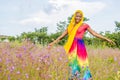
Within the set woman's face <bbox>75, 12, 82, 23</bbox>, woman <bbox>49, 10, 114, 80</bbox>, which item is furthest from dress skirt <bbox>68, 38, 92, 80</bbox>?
woman's face <bbox>75, 12, 82, 23</bbox>

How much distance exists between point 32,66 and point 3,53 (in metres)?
0.77

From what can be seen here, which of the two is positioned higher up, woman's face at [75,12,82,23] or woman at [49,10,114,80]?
woman's face at [75,12,82,23]

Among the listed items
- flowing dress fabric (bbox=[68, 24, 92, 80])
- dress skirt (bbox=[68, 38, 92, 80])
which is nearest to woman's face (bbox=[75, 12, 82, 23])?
flowing dress fabric (bbox=[68, 24, 92, 80])

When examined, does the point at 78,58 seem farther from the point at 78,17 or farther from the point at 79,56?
the point at 78,17

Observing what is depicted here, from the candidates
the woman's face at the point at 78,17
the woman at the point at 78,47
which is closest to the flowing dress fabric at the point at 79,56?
the woman at the point at 78,47

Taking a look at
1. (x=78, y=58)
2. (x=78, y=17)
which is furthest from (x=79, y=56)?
(x=78, y=17)

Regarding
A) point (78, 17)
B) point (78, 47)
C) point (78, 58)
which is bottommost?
point (78, 58)

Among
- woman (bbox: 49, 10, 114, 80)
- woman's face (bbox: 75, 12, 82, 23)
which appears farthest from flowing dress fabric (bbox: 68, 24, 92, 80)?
woman's face (bbox: 75, 12, 82, 23)

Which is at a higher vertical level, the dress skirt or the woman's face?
the woman's face

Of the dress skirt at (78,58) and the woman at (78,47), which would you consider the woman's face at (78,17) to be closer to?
the woman at (78,47)

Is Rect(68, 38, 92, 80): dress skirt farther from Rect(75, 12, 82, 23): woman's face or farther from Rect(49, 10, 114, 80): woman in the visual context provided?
Rect(75, 12, 82, 23): woman's face

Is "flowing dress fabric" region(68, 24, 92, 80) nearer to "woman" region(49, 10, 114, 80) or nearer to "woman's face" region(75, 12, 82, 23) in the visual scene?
"woman" region(49, 10, 114, 80)

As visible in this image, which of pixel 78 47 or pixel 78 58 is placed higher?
pixel 78 47

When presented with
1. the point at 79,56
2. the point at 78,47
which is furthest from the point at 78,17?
the point at 79,56
